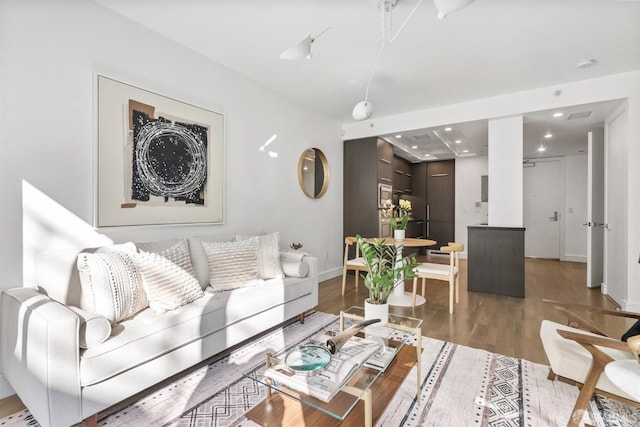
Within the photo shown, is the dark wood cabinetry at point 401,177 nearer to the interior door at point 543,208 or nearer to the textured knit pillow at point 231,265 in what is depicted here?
the interior door at point 543,208

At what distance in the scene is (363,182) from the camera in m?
5.15

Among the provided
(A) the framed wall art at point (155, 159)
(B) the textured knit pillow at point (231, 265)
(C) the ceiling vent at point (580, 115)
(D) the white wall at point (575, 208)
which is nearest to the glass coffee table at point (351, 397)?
(B) the textured knit pillow at point (231, 265)

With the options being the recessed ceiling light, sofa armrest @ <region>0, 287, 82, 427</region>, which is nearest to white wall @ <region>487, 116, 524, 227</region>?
the recessed ceiling light

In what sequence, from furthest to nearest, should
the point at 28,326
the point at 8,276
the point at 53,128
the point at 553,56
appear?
1. the point at 553,56
2. the point at 53,128
3. the point at 8,276
4. the point at 28,326

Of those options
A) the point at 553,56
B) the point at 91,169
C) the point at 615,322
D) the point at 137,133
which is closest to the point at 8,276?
the point at 91,169

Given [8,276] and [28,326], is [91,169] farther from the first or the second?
[28,326]

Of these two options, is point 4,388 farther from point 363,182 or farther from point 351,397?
point 363,182

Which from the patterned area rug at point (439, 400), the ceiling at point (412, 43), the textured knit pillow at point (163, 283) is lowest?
the patterned area rug at point (439, 400)

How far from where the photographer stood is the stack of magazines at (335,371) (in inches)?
50.6

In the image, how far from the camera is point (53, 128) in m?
2.06

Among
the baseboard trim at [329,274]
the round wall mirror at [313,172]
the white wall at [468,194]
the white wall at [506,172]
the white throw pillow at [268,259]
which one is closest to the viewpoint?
the white throw pillow at [268,259]

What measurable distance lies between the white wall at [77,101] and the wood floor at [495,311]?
166 centimetres

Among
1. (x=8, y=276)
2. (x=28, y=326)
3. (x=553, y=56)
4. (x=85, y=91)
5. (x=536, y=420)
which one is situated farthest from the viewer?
(x=553, y=56)

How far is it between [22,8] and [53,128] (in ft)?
2.44
